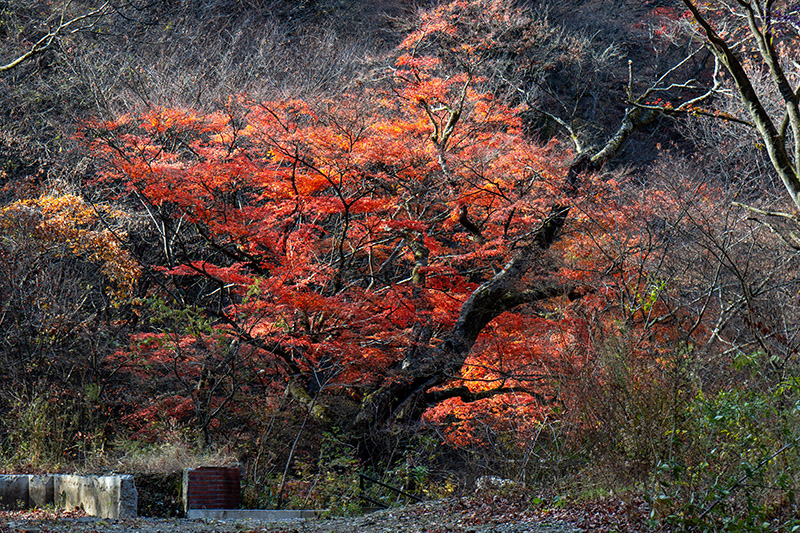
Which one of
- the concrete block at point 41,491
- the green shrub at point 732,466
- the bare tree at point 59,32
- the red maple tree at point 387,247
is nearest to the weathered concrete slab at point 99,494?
the concrete block at point 41,491

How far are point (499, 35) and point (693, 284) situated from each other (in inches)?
450

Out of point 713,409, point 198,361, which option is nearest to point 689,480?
point 713,409

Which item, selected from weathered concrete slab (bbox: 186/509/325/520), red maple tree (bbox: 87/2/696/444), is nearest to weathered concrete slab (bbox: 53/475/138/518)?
weathered concrete slab (bbox: 186/509/325/520)

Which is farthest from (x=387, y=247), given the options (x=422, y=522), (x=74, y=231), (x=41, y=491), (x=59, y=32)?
(x=422, y=522)

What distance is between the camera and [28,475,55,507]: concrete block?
723 centimetres

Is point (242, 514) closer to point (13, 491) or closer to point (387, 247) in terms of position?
point (13, 491)

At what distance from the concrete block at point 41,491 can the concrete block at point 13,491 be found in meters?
0.08

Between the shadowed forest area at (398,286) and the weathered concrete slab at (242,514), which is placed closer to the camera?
the shadowed forest area at (398,286)

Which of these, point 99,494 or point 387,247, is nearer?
point 99,494

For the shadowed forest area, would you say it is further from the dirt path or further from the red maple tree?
the dirt path

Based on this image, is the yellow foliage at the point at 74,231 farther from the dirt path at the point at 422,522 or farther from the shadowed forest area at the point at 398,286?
the dirt path at the point at 422,522

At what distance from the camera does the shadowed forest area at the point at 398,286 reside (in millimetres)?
4906

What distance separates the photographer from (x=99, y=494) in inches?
270

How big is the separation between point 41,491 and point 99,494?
82 cm
